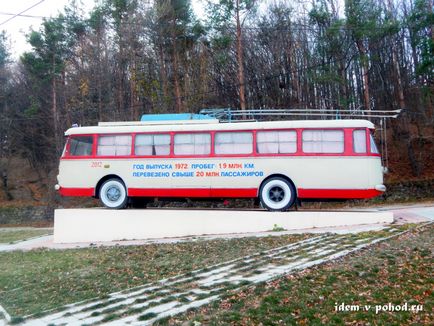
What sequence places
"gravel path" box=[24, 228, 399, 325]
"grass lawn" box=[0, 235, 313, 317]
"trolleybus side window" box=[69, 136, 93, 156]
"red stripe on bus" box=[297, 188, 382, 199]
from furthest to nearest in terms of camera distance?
"trolleybus side window" box=[69, 136, 93, 156], "red stripe on bus" box=[297, 188, 382, 199], "grass lawn" box=[0, 235, 313, 317], "gravel path" box=[24, 228, 399, 325]

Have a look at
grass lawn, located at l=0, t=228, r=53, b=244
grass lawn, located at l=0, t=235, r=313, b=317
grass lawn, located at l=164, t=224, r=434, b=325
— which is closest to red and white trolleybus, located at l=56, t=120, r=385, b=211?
grass lawn, located at l=0, t=235, r=313, b=317

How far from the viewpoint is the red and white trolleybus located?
1354 centimetres

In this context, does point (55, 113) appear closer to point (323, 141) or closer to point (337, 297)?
point (323, 141)

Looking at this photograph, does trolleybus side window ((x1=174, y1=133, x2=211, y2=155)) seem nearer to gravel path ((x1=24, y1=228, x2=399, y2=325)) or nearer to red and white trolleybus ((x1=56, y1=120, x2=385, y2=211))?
red and white trolleybus ((x1=56, y1=120, x2=385, y2=211))

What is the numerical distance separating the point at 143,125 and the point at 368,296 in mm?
10509

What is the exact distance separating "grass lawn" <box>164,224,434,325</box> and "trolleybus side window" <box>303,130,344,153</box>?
5.36 m

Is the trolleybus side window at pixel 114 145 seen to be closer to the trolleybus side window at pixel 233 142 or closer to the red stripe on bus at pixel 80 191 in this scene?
the red stripe on bus at pixel 80 191

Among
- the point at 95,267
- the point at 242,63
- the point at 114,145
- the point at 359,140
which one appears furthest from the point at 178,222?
the point at 242,63

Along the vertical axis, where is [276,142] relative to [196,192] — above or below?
above

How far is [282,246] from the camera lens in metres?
10.9

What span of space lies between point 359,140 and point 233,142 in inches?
151

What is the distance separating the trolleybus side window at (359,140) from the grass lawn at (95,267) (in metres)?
3.31

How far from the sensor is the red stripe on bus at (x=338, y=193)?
13328 millimetres

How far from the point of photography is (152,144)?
14977 mm
